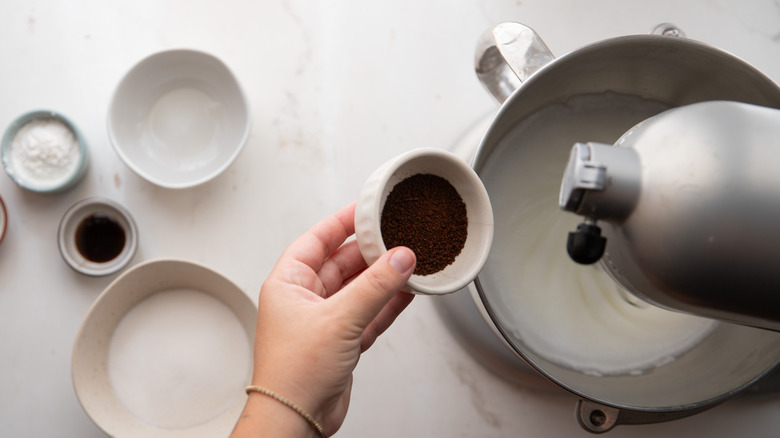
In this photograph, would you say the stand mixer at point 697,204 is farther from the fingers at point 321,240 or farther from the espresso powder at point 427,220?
the fingers at point 321,240

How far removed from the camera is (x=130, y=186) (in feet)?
2.54

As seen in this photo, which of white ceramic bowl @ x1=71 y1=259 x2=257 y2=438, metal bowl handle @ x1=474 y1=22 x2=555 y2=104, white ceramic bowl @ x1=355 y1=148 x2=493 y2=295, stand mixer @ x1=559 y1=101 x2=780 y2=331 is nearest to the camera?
stand mixer @ x1=559 y1=101 x2=780 y2=331

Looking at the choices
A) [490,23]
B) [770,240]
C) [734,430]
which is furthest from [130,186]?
[734,430]

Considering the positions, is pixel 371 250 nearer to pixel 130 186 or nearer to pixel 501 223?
pixel 501 223

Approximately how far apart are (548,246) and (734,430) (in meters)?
0.41

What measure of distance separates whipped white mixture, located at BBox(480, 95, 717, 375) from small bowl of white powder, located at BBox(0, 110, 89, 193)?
58 cm

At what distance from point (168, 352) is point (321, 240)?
0.32 metres

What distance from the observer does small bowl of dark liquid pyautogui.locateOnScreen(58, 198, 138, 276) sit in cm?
74

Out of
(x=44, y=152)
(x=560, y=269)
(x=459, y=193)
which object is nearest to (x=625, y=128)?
(x=560, y=269)

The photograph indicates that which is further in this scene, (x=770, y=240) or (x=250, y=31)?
(x=250, y=31)

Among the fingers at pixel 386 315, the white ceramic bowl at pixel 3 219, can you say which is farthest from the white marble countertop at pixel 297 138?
the fingers at pixel 386 315

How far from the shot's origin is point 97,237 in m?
0.77

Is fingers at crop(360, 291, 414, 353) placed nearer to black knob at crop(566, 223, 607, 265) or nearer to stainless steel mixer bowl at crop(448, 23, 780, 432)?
Answer: stainless steel mixer bowl at crop(448, 23, 780, 432)

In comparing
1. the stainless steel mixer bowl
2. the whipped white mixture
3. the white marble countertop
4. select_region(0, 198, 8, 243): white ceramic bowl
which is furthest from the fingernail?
select_region(0, 198, 8, 243): white ceramic bowl
